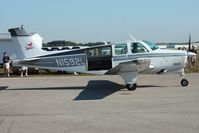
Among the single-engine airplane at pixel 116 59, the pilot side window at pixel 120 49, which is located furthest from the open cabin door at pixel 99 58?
the pilot side window at pixel 120 49

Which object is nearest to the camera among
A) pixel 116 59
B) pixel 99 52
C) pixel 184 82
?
pixel 116 59

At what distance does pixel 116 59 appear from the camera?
15.7 meters

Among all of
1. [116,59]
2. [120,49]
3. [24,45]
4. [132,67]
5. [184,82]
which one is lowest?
A: [184,82]

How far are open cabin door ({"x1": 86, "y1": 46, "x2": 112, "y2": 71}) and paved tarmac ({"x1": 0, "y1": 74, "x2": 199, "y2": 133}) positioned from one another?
990 millimetres

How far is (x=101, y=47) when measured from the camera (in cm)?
1593

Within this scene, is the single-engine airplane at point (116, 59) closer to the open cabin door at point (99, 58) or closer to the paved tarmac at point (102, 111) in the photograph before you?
the open cabin door at point (99, 58)

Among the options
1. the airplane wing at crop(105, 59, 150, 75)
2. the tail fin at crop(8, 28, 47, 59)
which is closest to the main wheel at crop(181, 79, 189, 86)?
the airplane wing at crop(105, 59, 150, 75)

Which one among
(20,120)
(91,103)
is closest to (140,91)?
(91,103)

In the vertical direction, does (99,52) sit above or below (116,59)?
above

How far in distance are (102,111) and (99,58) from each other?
5794 millimetres

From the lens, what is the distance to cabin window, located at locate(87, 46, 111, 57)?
15843 mm

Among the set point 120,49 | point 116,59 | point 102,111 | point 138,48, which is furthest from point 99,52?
point 102,111

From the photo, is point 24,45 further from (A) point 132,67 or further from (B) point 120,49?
(A) point 132,67

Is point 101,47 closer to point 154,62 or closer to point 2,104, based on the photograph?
point 154,62
